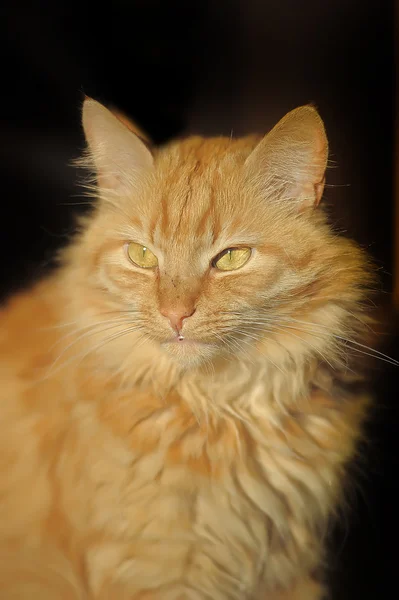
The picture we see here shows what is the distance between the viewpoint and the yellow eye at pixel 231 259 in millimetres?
943

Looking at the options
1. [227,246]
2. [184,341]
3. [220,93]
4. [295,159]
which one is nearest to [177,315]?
[184,341]

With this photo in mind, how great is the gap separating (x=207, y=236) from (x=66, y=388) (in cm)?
42

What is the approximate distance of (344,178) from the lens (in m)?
0.96

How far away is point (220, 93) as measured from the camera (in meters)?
1.04

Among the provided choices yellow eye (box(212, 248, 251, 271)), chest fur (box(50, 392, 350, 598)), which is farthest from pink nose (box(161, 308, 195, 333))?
chest fur (box(50, 392, 350, 598))

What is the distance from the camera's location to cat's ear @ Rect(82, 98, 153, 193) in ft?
3.20

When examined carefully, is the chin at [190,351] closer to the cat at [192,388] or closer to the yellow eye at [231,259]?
the cat at [192,388]

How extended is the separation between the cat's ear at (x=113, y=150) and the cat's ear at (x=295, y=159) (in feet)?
0.68

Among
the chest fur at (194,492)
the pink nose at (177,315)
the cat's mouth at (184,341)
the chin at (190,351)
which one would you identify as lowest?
the chest fur at (194,492)

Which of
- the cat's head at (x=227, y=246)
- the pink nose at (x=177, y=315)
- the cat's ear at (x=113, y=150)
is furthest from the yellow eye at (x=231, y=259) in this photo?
the cat's ear at (x=113, y=150)

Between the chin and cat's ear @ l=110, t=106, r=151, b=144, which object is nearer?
the chin

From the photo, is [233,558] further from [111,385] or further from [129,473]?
[111,385]

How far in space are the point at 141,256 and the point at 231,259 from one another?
17cm

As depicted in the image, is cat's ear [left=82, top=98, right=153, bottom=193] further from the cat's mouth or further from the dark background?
the cat's mouth
